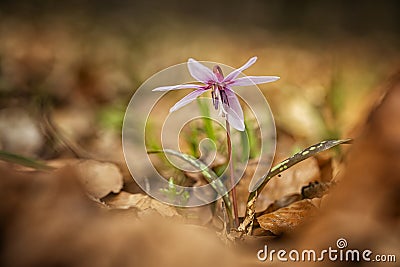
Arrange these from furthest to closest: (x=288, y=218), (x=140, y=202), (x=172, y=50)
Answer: (x=172, y=50)
(x=140, y=202)
(x=288, y=218)

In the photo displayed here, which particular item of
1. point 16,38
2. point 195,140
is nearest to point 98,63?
point 16,38

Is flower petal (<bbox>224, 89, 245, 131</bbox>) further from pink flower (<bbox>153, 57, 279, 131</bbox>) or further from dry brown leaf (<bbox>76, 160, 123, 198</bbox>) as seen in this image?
dry brown leaf (<bbox>76, 160, 123, 198</bbox>)

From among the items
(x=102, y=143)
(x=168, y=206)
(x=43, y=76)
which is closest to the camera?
(x=168, y=206)

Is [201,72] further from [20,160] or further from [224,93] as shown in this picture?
[20,160]

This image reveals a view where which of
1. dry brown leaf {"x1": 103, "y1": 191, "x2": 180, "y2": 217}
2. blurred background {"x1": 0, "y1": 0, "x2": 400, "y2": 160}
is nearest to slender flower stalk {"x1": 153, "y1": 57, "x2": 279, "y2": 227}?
dry brown leaf {"x1": 103, "y1": 191, "x2": 180, "y2": 217}

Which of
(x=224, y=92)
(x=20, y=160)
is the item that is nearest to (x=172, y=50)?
(x=20, y=160)

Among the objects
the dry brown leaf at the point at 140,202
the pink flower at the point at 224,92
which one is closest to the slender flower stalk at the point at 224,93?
the pink flower at the point at 224,92

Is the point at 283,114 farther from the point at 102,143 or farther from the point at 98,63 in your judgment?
the point at 98,63
